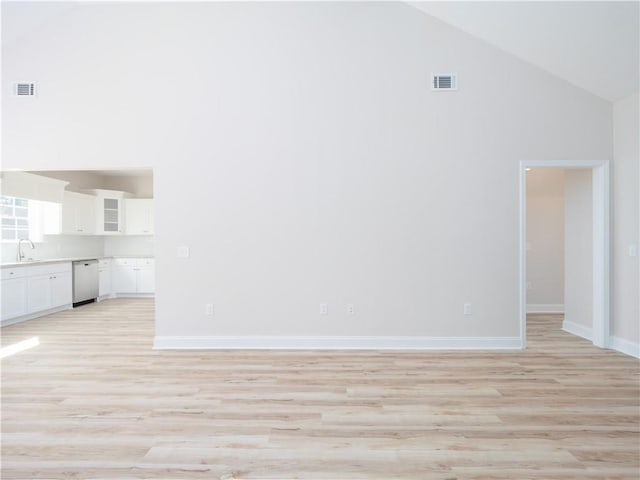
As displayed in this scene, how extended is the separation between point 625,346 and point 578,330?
0.82 metres

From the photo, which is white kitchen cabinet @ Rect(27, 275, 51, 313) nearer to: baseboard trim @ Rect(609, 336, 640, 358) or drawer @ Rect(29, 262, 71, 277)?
drawer @ Rect(29, 262, 71, 277)

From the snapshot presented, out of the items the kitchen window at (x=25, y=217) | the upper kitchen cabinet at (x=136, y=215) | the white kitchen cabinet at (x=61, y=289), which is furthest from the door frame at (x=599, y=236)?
the upper kitchen cabinet at (x=136, y=215)

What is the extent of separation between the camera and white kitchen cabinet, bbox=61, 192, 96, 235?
7414 mm

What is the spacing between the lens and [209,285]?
14.7ft

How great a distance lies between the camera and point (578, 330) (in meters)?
5.02

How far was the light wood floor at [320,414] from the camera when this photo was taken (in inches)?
84.6

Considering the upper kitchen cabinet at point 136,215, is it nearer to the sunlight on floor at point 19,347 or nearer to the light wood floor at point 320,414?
the sunlight on floor at point 19,347

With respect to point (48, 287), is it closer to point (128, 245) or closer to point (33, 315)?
point (33, 315)

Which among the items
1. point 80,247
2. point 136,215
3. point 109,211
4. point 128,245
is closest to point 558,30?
point 136,215

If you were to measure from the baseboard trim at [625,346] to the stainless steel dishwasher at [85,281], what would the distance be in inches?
325

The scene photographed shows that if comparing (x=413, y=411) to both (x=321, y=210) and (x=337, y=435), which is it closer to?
(x=337, y=435)

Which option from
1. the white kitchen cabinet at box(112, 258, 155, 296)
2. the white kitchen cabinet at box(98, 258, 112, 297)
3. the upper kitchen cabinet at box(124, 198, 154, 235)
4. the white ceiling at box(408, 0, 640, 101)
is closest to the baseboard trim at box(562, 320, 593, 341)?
the white ceiling at box(408, 0, 640, 101)

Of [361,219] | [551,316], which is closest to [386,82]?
[361,219]

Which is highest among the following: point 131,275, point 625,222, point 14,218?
point 14,218
